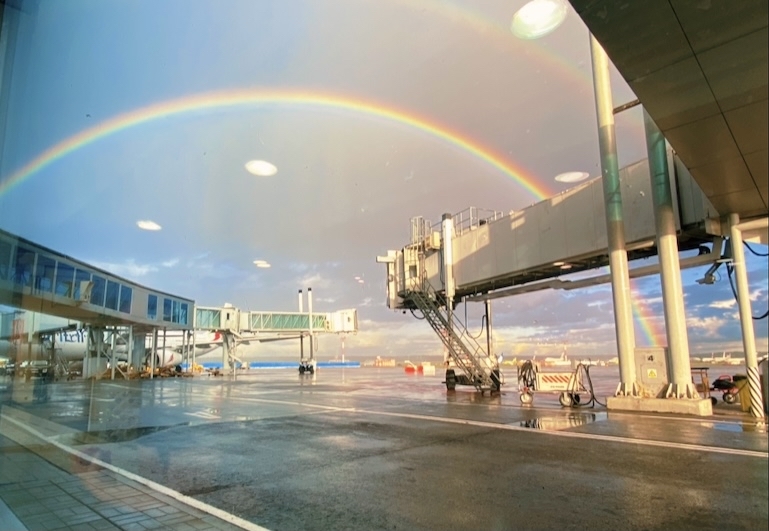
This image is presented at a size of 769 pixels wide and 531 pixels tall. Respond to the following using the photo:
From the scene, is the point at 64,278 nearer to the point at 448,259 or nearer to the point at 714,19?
the point at 714,19

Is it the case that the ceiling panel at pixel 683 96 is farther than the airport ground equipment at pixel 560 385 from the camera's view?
No

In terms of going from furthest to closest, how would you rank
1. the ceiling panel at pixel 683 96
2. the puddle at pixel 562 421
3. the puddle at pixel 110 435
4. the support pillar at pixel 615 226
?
the support pillar at pixel 615 226, the puddle at pixel 562 421, the puddle at pixel 110 435, the ceiling panel at pixel 683 96

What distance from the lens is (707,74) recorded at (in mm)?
1848

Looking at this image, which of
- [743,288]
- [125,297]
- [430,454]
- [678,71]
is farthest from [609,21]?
[125,297]

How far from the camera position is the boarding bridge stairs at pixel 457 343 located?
46.4 feet

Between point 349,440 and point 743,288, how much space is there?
5970 mm

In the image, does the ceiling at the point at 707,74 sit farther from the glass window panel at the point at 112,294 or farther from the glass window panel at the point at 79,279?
the glass window panel at the point at 112,294

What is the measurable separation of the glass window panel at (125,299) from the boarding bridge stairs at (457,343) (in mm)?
8702

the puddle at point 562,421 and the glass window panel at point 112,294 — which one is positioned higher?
the glass window panel at point 112,294

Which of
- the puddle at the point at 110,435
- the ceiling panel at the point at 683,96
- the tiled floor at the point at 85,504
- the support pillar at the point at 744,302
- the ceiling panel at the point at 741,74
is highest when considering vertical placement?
the ceiling panel at the point at 683,96

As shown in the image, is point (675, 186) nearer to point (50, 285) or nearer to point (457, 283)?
point (457, 283)

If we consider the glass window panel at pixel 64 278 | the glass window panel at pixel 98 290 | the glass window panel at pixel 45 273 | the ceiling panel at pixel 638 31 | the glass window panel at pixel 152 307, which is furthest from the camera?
the glass window panel at pixel 152 307

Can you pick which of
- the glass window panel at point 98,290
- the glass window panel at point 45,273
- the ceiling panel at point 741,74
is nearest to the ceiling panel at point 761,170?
the ceiling panel at point 741,74

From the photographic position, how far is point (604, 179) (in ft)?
27.9
